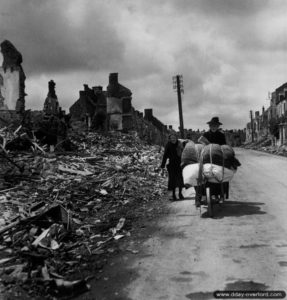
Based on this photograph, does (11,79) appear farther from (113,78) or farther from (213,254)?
(213,254)

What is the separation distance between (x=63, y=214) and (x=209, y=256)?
3.52 metres

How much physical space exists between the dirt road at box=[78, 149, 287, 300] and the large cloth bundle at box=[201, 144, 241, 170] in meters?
1.14

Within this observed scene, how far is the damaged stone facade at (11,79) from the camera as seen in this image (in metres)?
28.0

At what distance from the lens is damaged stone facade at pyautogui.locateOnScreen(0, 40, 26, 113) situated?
2798cm

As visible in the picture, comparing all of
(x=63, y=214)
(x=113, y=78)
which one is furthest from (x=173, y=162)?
(x=113, y=78)

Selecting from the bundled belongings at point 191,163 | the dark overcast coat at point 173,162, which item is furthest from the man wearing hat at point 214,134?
the dark overcast coat at point 173,162

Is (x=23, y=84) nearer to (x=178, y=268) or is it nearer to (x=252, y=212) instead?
(x=252, y=212)

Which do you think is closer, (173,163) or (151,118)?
(173,163)

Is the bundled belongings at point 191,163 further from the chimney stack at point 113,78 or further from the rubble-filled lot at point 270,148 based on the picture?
the chimney stack at point 113,78

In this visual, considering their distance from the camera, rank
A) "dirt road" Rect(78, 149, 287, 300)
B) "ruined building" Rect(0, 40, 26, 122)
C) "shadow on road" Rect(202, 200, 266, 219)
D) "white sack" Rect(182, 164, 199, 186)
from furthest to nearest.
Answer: "ruined building" Rect(0, 40, 26, 122), "white sack" Rect(182, 164, 199, 186), "shadow on road" Rect(202, 200, 266, 219), "dirt road" Rect(78, 149, 287, 300)

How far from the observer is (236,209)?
33.1 feet

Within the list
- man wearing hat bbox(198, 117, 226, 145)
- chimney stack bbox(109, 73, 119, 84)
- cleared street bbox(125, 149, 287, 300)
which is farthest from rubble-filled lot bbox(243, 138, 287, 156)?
cleared street bbox(125, 149, 287, 300)

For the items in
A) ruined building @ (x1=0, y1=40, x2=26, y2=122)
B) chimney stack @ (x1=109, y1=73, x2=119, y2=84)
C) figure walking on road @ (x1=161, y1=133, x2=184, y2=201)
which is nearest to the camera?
figure walking on road @ (x1=161, y1=133, x2=184, y2=201)

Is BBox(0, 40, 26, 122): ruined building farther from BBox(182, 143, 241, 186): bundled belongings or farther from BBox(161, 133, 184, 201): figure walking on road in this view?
BBox(182, 143, 241, 186): bundled belongings
